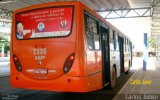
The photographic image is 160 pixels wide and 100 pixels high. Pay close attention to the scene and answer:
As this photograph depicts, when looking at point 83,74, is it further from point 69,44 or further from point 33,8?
point 33,8

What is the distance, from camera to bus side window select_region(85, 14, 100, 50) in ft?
27.5

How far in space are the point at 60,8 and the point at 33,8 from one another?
36.4 inches

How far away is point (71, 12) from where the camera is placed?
798cm

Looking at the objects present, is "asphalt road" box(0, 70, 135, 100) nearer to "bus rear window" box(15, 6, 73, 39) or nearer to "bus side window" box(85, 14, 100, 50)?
"bus side window" box(85, 14, 100, 50)

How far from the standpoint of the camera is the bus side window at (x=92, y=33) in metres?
8.37

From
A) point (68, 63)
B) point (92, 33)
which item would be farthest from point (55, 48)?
point (92, 33)

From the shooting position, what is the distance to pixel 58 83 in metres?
7.87

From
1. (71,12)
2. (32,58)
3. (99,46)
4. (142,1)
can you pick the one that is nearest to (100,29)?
(99,46)

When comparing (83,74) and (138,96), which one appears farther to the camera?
(138,96)

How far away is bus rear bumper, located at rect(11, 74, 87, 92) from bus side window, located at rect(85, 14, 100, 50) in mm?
1198

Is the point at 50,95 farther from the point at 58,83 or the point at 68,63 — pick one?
the point at 68,63

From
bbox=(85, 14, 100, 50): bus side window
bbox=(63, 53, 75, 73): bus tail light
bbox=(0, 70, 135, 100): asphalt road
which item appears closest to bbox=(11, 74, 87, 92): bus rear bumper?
bbox=(63, 53, 75, 73): bus tail light

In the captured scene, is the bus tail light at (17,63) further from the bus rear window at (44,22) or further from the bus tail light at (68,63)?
the bus tail light at (68,63)

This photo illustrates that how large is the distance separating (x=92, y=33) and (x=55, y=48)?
1349 mm
